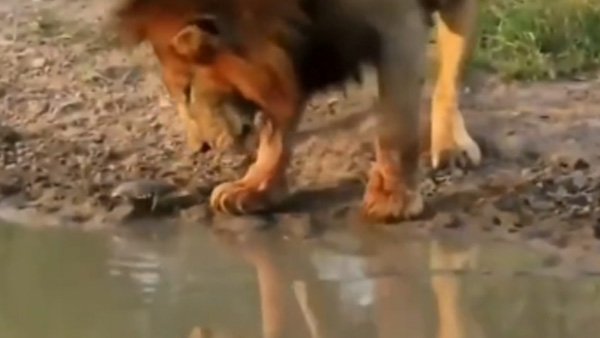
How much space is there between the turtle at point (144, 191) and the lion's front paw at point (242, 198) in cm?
12

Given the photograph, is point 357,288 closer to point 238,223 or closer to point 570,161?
point 238,223

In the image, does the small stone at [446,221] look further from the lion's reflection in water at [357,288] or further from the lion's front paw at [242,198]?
the lion's front paw at [242,198]

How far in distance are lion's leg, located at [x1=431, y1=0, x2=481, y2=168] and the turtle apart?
63 centimetres

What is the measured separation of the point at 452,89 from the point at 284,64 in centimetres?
81

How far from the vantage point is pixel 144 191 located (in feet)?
12.0

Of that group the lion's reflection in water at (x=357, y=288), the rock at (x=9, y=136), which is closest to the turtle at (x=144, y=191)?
the lion's reflection in water at (x=357, y=288)

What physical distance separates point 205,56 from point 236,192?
0.40 metres

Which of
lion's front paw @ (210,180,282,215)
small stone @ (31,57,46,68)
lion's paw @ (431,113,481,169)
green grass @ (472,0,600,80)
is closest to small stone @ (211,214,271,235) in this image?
lion's front paw @ (210,180,282,215)

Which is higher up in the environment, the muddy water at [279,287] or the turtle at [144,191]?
the turtle at [144,191]

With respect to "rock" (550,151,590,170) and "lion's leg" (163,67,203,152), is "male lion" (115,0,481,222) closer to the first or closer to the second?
"lion's leg" (163,67,203,152)

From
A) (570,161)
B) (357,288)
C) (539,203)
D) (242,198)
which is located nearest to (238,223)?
(242,198)

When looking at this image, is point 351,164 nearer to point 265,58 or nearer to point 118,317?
point 265,58

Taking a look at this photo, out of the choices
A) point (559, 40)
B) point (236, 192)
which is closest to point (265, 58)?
point (236, 192)

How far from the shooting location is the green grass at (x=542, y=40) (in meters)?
4.67
